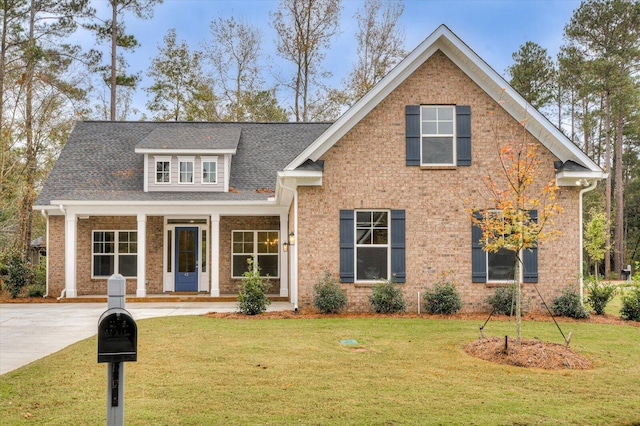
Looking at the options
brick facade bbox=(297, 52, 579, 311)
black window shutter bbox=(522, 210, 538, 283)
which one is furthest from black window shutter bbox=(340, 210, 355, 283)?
black window shutter bbox=(522, 210, 538, 283)

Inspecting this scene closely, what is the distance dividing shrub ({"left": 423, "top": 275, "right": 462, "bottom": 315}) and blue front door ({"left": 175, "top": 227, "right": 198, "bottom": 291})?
8479mm

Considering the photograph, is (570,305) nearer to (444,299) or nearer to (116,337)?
(444,299)

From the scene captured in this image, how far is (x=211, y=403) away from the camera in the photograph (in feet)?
18.0

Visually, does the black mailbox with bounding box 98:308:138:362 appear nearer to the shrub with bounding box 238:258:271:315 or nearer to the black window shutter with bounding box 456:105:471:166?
the shrub with bounding box 238:258:271:315

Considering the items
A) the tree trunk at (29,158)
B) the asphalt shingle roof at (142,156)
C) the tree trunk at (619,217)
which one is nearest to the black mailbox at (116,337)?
the asphalt shingle roof at (142,156)

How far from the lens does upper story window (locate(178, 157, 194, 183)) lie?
57.1 feet

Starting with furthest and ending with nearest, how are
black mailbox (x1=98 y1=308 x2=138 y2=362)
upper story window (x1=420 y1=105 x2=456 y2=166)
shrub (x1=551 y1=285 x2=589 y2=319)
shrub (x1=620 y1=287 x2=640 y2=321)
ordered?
upper story window (x1=420 y1=105 x2=456 y2=166)
shrub (x1=551 y1=285 x2=589 y2=319)
shrub (x1=620 y1=287 x2=640 y2=321)
black mailbox (x1=98 y1=308 x2=138 y2=362)

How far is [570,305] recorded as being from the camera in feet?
39.7

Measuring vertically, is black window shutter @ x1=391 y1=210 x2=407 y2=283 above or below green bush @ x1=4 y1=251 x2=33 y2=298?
above

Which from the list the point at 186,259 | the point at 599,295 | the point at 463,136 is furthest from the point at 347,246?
the point at 186,259

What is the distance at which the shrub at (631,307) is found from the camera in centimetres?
1189

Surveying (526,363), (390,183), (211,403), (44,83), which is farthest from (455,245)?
(44,83)

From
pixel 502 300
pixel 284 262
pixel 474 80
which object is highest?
pixel 474 80

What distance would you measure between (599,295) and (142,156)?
15111 millimetres
